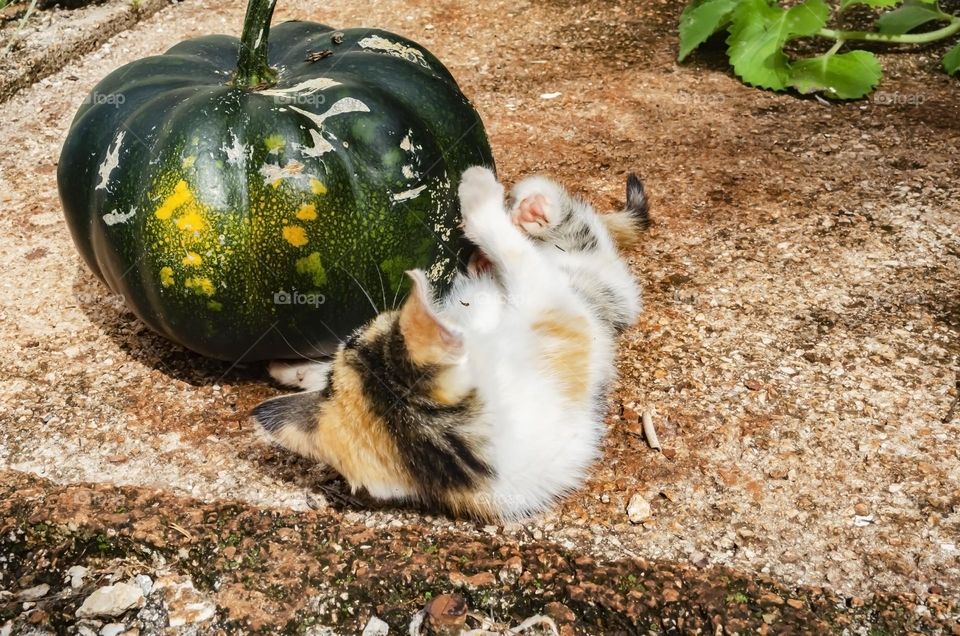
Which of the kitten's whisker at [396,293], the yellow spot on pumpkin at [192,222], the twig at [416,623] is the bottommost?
the twig at [416,623]

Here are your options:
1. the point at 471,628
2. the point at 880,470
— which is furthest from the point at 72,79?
the point at 880,470

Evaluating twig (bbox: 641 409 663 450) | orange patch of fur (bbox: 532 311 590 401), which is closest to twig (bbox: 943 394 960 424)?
twig (bbox: 641 409 663 450)

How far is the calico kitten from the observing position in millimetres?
2627

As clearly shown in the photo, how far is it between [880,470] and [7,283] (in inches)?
144

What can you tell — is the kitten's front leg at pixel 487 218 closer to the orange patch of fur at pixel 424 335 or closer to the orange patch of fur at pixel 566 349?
the orange patch of fur at pixel 566 349

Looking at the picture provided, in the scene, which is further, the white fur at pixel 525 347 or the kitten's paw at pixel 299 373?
the kitten's paw at pixel 299 373

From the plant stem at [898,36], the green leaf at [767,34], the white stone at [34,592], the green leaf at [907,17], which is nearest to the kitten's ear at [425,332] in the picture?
the white stone at [34,592]

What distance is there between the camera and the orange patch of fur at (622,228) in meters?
3.76

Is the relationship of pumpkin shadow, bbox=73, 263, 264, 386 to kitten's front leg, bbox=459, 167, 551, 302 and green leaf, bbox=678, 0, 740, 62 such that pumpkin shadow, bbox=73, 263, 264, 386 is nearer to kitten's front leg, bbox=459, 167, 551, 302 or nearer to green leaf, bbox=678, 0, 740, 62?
kitten's front leg, bbox=459, 167, 551, 302

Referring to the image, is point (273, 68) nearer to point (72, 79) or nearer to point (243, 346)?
point (243, 346)

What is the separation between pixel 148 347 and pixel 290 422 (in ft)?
3.58

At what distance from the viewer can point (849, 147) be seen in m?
4.46
